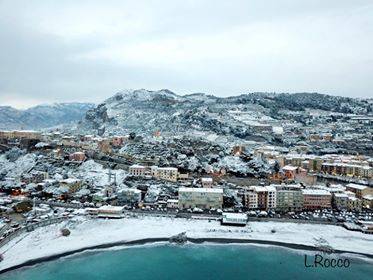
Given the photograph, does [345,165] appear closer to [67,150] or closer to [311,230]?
[311,230]

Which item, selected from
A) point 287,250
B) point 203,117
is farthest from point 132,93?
point 287,250

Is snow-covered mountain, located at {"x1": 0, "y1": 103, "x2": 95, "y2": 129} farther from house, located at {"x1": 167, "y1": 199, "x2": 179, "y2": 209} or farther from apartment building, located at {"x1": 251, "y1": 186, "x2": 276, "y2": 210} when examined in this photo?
apartment building, located at {"x1": 251, "y1": 186, "x2": 276, "y2": 210}

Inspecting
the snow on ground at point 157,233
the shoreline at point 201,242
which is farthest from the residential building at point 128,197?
the shoreline at point 201,242

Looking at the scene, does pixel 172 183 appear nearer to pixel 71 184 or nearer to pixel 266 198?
pixel 71 184

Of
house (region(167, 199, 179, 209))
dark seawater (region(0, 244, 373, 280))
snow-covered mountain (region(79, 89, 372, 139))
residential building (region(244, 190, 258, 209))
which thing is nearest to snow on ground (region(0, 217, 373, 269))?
dark seawater (region(0, 244, 373, 280))

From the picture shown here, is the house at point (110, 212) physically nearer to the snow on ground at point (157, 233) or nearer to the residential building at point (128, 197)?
the snow on ground at point (157, 233)

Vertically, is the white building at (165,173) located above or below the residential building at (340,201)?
above
